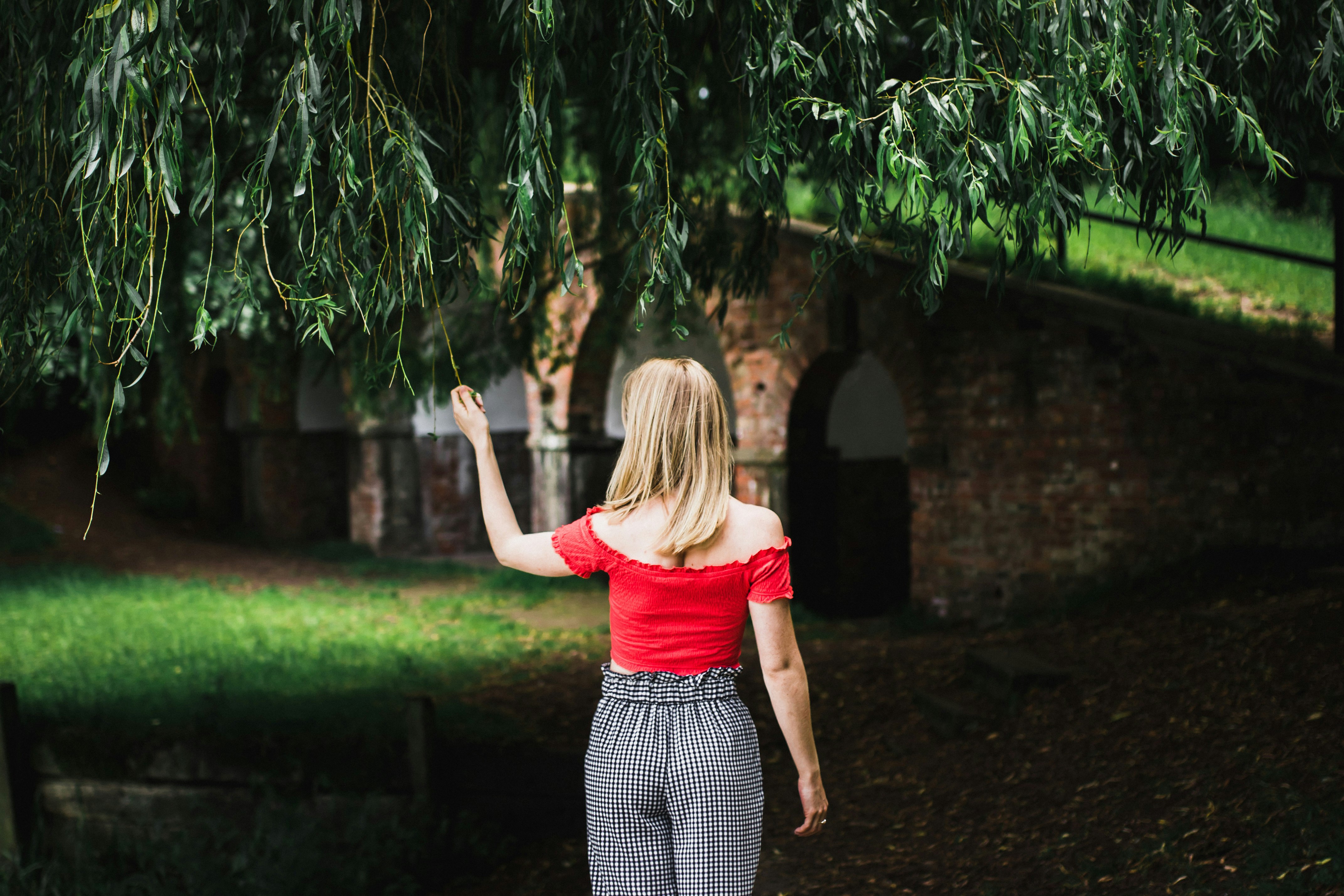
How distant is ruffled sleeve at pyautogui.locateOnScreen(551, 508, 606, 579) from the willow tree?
62 cm

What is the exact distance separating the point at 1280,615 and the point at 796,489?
529 centimetres

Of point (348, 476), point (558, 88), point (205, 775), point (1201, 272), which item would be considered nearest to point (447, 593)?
point (348, 476)

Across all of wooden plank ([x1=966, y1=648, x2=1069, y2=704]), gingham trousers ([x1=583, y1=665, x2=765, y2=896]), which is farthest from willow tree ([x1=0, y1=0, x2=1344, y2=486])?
wooden plank ([x1=966, y1=648, x2=1069, y2=704])

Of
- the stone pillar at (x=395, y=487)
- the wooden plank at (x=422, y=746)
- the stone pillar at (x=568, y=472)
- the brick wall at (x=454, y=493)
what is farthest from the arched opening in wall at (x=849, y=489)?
the stone pillar at (x=395, y=487)

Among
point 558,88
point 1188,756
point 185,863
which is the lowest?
point 185,863

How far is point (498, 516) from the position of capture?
2480mm

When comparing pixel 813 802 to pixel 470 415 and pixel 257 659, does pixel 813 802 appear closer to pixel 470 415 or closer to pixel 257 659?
pixel 470 415

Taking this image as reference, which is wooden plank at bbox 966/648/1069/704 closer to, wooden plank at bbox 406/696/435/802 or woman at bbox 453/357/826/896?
wooden plank at bbox 406/696/435/802

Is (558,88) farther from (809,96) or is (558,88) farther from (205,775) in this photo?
(205,775)

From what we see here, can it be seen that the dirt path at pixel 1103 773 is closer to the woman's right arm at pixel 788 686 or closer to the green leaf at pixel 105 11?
the woman's right arm at pixel 788 686

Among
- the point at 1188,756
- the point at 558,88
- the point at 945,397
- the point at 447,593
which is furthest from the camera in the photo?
the point at 447,593

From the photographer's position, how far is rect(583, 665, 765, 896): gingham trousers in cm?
235

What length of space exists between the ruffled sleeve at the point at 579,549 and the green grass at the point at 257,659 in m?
3.43

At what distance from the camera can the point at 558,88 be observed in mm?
3549
